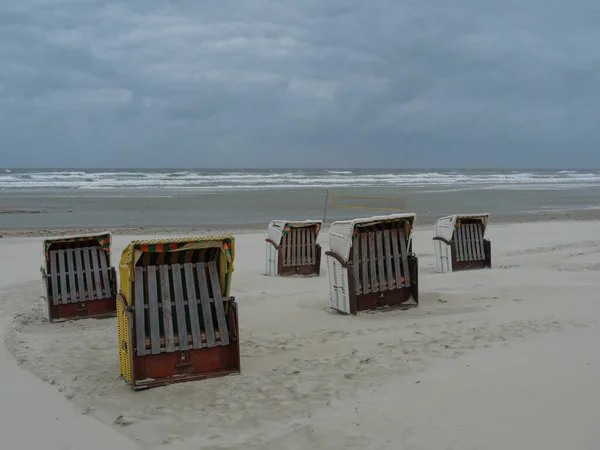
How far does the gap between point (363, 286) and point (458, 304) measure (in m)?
1.48

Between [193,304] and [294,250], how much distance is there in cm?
664

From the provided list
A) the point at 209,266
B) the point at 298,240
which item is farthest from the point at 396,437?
the point at 298,240

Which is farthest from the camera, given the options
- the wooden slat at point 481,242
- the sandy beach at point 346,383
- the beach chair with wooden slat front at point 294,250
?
the wooden slat at point 481,242

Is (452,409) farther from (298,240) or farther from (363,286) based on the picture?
(298,240)

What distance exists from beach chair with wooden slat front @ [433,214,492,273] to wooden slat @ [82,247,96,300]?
6.78 metres

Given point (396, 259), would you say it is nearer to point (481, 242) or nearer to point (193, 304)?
point (193, 304)

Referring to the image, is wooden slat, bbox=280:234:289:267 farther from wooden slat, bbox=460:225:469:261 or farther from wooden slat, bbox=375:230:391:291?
wooden slat, bbox=375:230:391:291

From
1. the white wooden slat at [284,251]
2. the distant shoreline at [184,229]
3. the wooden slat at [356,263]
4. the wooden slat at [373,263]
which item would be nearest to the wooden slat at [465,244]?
the white wooden slat at [284,251]

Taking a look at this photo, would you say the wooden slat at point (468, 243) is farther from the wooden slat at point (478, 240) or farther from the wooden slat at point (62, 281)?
the wooden slat at point (62, 281)

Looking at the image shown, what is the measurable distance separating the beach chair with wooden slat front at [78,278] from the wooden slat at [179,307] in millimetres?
3219

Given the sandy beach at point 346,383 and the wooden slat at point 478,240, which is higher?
the wooden slat at point 478,240

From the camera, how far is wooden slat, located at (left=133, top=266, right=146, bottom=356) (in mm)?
5594

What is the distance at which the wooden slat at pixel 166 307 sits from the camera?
567 centimetres

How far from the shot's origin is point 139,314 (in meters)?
5.64
